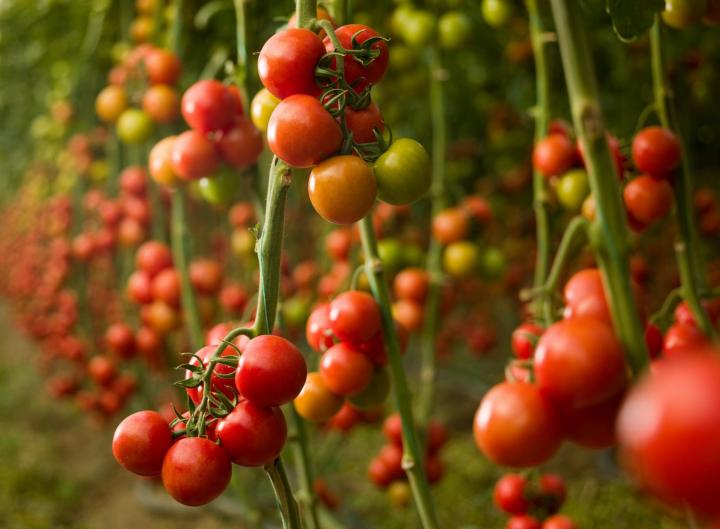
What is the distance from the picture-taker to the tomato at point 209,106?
58cm

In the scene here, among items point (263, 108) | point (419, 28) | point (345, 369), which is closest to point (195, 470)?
point (345, 369)

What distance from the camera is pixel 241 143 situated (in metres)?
0.61

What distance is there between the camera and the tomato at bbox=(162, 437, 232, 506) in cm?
38

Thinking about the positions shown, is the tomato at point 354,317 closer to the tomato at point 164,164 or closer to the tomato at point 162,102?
the tomato at point 164,164

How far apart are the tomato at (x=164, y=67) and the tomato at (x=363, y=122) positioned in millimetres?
543

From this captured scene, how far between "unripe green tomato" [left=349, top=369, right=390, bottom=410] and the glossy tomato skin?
24 cm

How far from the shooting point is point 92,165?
57.9 inches

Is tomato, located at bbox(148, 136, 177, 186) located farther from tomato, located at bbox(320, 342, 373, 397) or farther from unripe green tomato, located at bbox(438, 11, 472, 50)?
unripe green tomato, located at bbox(438, 11, 472, 50)

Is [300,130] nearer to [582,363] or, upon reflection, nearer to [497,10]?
[582,363]

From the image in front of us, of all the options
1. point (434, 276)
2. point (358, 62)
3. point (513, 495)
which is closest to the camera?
point (358, 62)

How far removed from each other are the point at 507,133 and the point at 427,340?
0.80 meters

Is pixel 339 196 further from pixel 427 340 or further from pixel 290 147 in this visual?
pixel 427 340

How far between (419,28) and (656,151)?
49 centimetres

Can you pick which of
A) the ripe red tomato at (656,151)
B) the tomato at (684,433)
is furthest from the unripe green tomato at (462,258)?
the tomato at (684,433)
